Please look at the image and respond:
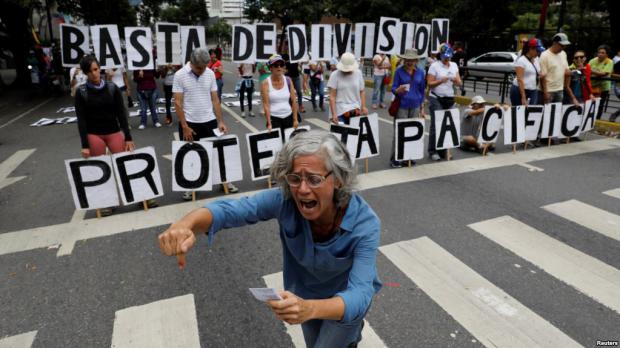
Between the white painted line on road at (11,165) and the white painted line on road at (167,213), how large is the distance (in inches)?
105

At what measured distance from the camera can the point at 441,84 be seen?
8.01 meters

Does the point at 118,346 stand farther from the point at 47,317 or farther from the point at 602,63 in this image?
the point at 602,63

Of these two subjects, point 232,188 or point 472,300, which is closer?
point 472,300

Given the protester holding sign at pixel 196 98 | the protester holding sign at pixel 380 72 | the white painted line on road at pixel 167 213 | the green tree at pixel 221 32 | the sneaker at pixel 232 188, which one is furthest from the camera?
the green tree at pixel 221 32

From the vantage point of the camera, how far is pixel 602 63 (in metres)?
10.9

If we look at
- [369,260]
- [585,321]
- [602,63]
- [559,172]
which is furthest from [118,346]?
[602,63]

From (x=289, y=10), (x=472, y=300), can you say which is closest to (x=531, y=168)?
(x=472, y=300)

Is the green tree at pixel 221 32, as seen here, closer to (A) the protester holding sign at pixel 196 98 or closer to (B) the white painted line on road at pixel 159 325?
(A) the protester holding sign at pixel 196 98

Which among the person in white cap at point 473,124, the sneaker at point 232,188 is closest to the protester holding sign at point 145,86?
the sneaker at point 232,188

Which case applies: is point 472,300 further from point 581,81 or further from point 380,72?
point 380,72

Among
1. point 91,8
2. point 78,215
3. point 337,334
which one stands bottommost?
point 78,215

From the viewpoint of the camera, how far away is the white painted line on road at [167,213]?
195 inches

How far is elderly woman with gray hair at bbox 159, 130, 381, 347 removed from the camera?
5.88 ft

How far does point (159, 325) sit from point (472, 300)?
262 cm
